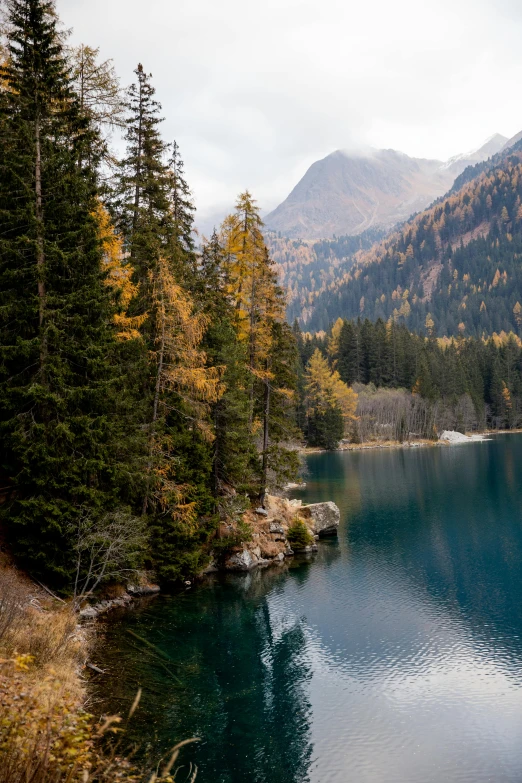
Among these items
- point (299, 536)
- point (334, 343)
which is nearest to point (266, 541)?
point (299, 536)

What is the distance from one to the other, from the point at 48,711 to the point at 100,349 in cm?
1408

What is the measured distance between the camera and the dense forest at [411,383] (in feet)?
321

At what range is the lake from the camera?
12766 millimetres

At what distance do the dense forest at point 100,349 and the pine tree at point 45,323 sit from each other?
61 mm

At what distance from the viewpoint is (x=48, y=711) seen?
5.16m

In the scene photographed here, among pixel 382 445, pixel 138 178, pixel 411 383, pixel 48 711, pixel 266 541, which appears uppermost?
pixel 138 178

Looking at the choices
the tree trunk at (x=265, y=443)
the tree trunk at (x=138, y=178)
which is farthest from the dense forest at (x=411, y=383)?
the tree trunk at (x=138, y=178)

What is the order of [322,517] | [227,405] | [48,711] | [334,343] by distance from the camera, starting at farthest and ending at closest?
[334,343] < [322,517] < [227,405] < [48,711]

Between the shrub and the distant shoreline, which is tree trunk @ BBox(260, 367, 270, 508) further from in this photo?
the distant shoreline

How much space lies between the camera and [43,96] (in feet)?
59.1

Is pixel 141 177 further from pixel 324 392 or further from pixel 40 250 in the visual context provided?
pixel 324 392

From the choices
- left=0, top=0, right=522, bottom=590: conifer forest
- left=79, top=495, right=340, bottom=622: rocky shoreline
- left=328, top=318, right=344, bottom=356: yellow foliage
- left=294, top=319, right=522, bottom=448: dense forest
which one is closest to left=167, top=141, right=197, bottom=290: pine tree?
left=0, top=0, right=522, bottom=590: conifer forest

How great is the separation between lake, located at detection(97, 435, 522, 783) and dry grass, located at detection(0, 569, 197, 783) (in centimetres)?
162

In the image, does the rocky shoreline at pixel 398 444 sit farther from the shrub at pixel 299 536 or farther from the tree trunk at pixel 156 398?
the tree trunk at pixel 156 398
